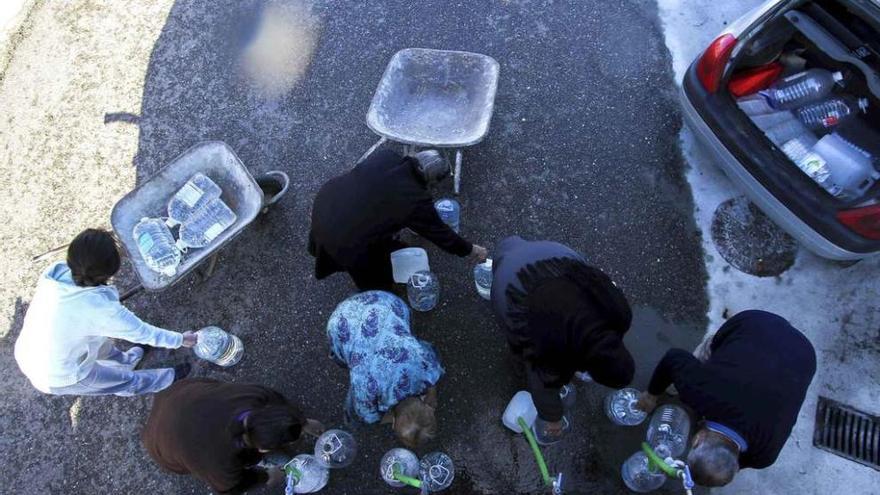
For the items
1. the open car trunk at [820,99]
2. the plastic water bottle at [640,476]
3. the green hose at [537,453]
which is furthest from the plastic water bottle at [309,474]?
the open car trunk at [820,99]

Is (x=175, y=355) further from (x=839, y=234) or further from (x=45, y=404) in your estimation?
(x=839, y=234)

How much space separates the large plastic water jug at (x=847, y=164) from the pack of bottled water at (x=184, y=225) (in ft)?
14.1

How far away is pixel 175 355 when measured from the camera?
3.99m

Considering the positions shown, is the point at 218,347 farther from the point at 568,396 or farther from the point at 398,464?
the point at 568,396

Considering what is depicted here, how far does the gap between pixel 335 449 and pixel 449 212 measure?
1.89 m

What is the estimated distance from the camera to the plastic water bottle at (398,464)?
3217 mm

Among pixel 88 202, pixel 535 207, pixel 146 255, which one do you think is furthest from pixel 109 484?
pixel 535 207

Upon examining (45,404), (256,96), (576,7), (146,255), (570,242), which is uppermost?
(576,7)

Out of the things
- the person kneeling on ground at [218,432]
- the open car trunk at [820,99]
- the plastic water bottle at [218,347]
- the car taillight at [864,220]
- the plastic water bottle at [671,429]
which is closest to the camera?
the person kneeling on ground at [218,432]

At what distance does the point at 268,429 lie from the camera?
268cm

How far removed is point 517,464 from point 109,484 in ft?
9.63

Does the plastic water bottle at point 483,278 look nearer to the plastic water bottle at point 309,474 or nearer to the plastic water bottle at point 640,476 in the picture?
the plastic water bottle at point 640,476

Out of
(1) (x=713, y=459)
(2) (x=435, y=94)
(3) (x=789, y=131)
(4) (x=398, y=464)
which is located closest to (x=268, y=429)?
(4) (x=398, y=464)

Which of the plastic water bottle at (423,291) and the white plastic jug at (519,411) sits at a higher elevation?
the plastic water bottle at (423,291)
